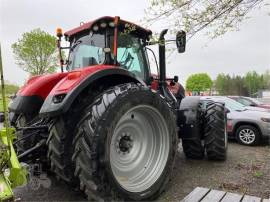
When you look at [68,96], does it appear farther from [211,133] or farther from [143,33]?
[211,133]

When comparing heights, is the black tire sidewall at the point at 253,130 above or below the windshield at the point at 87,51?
below

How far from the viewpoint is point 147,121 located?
153 inches

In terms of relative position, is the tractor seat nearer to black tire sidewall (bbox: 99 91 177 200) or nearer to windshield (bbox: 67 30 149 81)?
windshield (bbox: 67 30 149 81)

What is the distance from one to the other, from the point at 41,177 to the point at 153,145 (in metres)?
1.43

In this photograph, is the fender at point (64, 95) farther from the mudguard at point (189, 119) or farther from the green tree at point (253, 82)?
the green tree at point (253, 82)

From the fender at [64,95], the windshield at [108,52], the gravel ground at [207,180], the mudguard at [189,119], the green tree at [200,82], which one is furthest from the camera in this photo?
the green tree at [200,82]

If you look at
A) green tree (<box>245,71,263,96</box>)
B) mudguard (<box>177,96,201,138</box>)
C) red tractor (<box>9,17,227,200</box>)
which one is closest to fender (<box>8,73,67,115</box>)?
red tractor (<box>9,17,227,200</box>)

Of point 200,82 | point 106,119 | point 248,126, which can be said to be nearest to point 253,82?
point 200,82

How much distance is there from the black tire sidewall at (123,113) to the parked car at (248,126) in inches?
205

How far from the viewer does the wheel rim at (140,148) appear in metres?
3.58

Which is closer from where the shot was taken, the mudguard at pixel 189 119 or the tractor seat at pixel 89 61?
the tractor seat at pixel 89 61

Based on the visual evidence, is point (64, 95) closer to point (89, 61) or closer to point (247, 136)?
point (89, 61)

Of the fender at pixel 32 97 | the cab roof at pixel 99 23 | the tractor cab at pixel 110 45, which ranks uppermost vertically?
the cab roof at pixel 99 23

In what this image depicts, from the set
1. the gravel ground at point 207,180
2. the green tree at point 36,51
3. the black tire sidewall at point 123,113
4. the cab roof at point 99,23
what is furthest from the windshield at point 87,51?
the green tree at point 36,51
